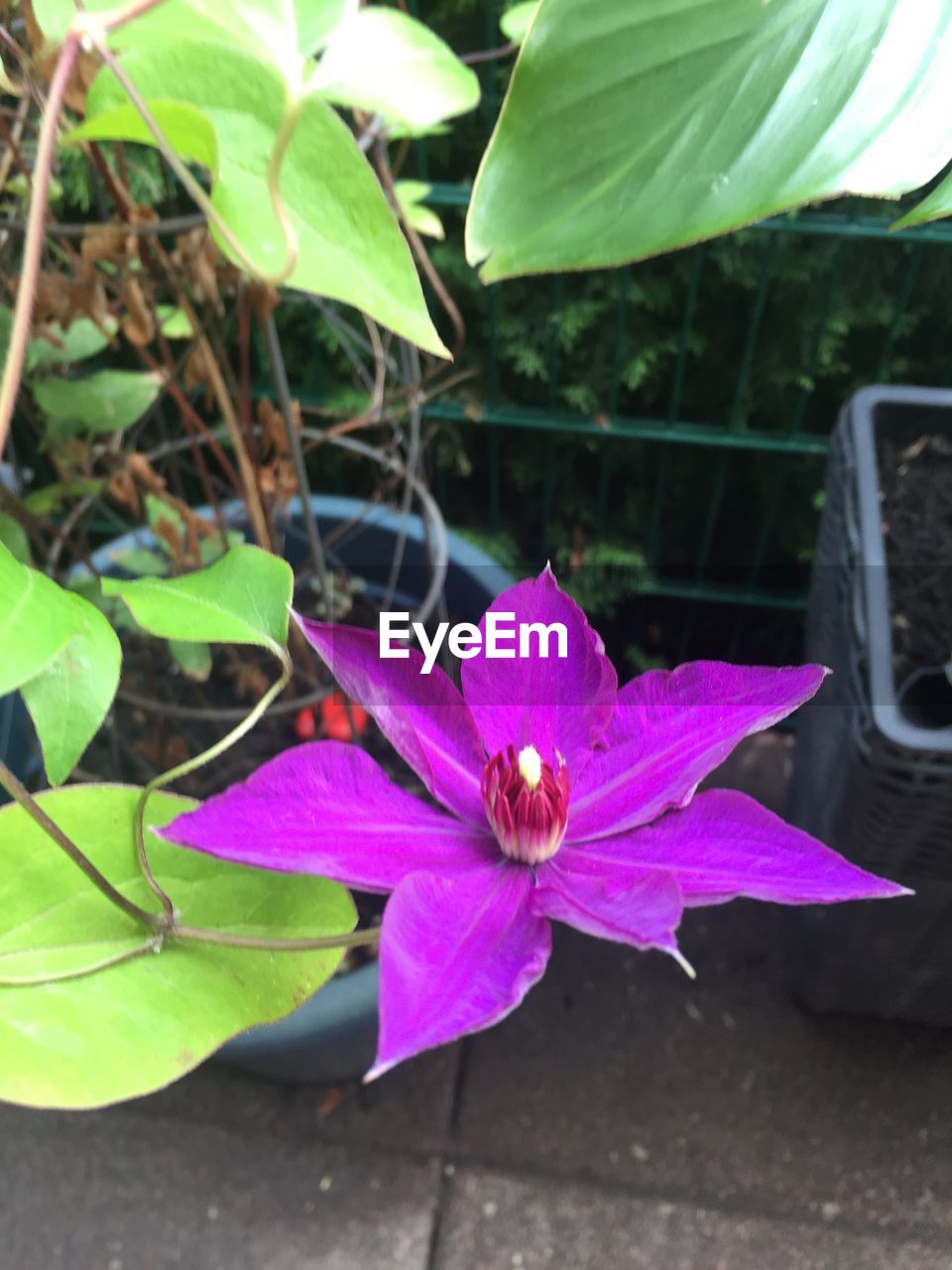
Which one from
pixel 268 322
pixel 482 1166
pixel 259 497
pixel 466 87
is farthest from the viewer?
pixel 482 1166

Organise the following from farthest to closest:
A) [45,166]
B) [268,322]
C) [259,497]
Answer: [259,497], [268,322], [45,166]

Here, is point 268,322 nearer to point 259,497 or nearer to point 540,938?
point 259,497

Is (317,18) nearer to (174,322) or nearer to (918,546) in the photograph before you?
(174,322)

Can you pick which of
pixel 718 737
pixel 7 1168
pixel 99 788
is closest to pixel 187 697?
pixel 7 1168

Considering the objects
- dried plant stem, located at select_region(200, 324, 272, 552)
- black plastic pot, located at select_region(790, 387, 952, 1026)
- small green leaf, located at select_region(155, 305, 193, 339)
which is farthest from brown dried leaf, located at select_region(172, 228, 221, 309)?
black plastic pot, located at select_region(790, 387, 952, 1026)

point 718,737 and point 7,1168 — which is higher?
point 718,737

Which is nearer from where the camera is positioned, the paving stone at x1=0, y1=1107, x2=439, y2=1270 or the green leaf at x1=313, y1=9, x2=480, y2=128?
the green leaf at x1=313, y1=9, x2=480, y2=128

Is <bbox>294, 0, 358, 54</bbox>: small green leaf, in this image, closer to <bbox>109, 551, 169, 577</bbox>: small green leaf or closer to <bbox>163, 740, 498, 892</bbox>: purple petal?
<bbox>163, 740, 498, 892</bbox>: purple petal

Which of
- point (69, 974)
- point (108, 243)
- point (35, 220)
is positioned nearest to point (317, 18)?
point (35, 220)
